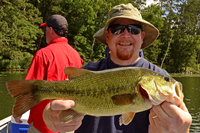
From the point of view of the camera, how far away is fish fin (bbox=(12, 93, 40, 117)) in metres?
1.74

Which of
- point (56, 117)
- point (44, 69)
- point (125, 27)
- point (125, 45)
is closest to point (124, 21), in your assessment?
point (125, 27)

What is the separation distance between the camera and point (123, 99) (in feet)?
5.57

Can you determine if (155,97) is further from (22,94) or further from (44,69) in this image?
(44,69)

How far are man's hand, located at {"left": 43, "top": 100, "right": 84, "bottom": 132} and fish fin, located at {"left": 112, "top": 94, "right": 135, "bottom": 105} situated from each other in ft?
1.23

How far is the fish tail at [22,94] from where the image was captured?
1.73 m

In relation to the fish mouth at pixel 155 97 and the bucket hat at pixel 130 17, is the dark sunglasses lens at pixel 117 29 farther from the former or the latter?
the fish mouth at pixel 155 97

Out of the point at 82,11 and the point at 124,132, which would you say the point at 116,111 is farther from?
the point at 82,11

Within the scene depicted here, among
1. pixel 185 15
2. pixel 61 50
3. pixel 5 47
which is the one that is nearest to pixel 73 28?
pixel 5 47

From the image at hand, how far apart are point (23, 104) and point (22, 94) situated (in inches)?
3.6

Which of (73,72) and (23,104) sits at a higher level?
(73,72)

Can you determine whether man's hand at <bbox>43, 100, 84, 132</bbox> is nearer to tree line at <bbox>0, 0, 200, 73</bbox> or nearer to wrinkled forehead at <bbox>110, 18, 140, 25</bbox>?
wrinkled forehead at <bbox>110, 18, 140, 25</bbox>

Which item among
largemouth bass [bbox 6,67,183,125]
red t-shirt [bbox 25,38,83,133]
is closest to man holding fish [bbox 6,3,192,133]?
largemouth bass [bbox 6,67,183,125]

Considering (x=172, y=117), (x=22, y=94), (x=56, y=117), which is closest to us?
(x=172, y=117)

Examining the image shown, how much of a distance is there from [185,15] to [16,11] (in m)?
32.1
